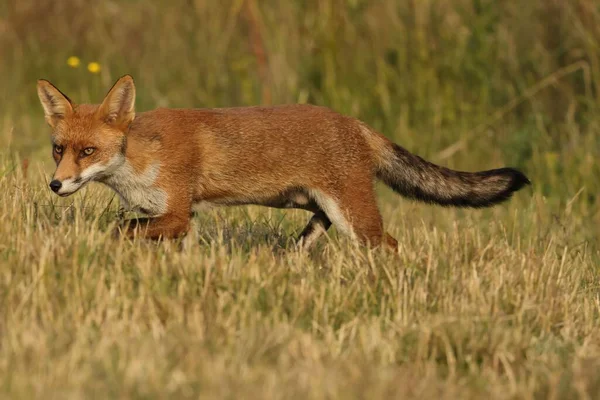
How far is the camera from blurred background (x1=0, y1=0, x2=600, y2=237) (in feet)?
29.6

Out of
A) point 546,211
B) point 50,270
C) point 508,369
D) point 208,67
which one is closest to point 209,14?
point 208,67

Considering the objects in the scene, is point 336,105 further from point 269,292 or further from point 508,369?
point 508,369

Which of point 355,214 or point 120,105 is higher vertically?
point 120,105

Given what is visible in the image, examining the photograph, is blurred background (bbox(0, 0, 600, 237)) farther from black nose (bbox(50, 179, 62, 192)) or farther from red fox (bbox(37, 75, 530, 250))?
black nose (bbox(50, 179, 62, 192))

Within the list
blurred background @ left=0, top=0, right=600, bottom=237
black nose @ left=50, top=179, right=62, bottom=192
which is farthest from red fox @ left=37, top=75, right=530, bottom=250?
blurred background @ left=0, top=0, right=600, bottom=237

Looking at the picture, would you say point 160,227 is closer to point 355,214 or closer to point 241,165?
point 241,165

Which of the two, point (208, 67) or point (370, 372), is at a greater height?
point (208, 67)

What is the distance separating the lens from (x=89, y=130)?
560 cm

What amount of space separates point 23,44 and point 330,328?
849cm

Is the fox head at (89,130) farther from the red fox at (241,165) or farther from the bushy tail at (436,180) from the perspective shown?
the bushy tail at (436,180)

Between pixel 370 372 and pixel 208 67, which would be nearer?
pixel 370 372

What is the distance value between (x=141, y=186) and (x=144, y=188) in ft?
0.06

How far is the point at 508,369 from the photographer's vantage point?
4.03 metres

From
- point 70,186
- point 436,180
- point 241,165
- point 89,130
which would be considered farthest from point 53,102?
point 436,180
